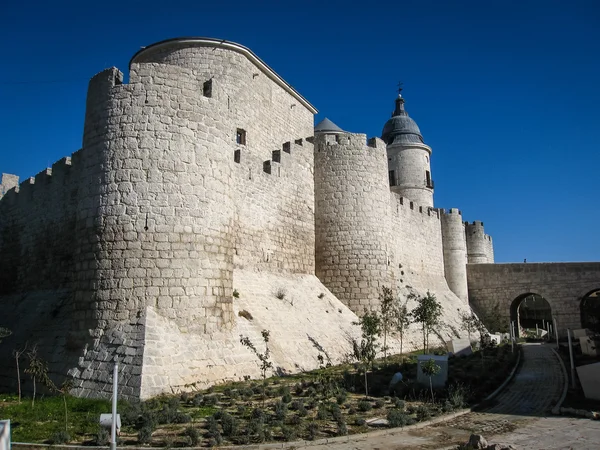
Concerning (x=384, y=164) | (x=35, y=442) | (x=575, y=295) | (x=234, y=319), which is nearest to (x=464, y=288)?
(x=575, y=295)

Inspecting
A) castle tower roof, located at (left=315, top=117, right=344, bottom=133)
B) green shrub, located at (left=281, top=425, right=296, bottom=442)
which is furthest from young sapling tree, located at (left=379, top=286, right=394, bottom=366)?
castle tower roof, located at (left=315, top=117, right=344, bottom=133)

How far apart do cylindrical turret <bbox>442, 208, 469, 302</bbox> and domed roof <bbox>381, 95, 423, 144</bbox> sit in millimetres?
6485

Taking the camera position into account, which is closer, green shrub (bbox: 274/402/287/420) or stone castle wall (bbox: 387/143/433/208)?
green shrub (bbox: 274/402/287/420)

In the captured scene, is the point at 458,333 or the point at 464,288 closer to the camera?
the point at 458,333

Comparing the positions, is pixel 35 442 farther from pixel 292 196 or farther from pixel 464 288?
pixel 464 288

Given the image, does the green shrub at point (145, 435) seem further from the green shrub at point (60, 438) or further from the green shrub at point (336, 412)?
the green shrub at point (336, 412)

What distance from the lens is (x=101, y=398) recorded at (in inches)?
362

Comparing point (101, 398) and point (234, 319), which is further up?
point (234, 319)

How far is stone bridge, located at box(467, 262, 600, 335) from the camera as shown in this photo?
104 ft

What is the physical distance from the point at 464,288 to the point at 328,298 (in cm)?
1724

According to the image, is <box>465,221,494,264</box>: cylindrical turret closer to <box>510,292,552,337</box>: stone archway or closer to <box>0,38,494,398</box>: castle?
<box>0,38,494,398</box>: castle

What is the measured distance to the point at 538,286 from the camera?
107 ft

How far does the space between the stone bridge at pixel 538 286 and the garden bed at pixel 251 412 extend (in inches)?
898

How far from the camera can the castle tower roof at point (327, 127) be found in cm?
2973
